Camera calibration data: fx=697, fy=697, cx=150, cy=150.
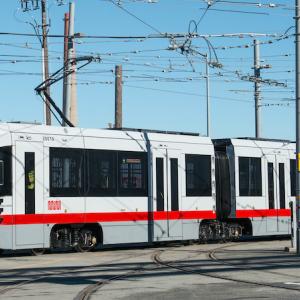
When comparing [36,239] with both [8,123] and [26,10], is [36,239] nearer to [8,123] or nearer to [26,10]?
[8,123]

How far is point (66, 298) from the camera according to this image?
11008mm

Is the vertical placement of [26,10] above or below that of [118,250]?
above

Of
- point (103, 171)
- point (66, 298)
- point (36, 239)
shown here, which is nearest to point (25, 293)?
point (66, 298)

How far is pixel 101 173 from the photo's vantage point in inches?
788

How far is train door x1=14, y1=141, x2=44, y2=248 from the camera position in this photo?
59.4ft

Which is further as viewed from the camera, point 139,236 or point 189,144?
point 189,144

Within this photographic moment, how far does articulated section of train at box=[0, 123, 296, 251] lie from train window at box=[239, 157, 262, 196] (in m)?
0.03

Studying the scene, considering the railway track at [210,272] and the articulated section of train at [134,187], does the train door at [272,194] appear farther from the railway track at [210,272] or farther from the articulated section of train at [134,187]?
the railway track at [210,272]

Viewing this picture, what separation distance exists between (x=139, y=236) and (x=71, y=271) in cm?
604

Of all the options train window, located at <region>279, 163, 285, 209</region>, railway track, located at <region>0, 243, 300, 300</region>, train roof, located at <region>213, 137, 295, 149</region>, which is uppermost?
train roof, located at <region>213, 137, 295, 149</region>

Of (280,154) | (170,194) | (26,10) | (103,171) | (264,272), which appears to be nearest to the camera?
(264,272)

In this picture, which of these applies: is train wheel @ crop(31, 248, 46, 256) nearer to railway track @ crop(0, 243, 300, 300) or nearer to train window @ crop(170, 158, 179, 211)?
railway track @ crop(0, 243, 300, 300)

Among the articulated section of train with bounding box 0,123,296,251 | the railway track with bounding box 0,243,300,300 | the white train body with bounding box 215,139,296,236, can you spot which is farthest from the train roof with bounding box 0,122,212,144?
the railway track with bounding box 0,243,300,300

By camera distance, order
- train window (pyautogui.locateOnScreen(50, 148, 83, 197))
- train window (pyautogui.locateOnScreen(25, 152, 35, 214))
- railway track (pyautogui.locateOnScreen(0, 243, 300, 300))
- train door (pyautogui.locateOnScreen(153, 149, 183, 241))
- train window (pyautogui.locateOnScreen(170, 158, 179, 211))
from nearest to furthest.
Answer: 1. railway track (pyautogui.locateOnScreen(0, 243, 300, 300))
2. train window (pyautogui.locateOnScreen(25, 152, 35, 214))
3. train window (pyautogui.locateOnScreen(50, 148, 83, 197))
4. train door (pyautogui.locateOnScreen(153, 149, 183, 241))
5. train window (pyautogui.locateOnScreen(170, 158, 179, 211))
